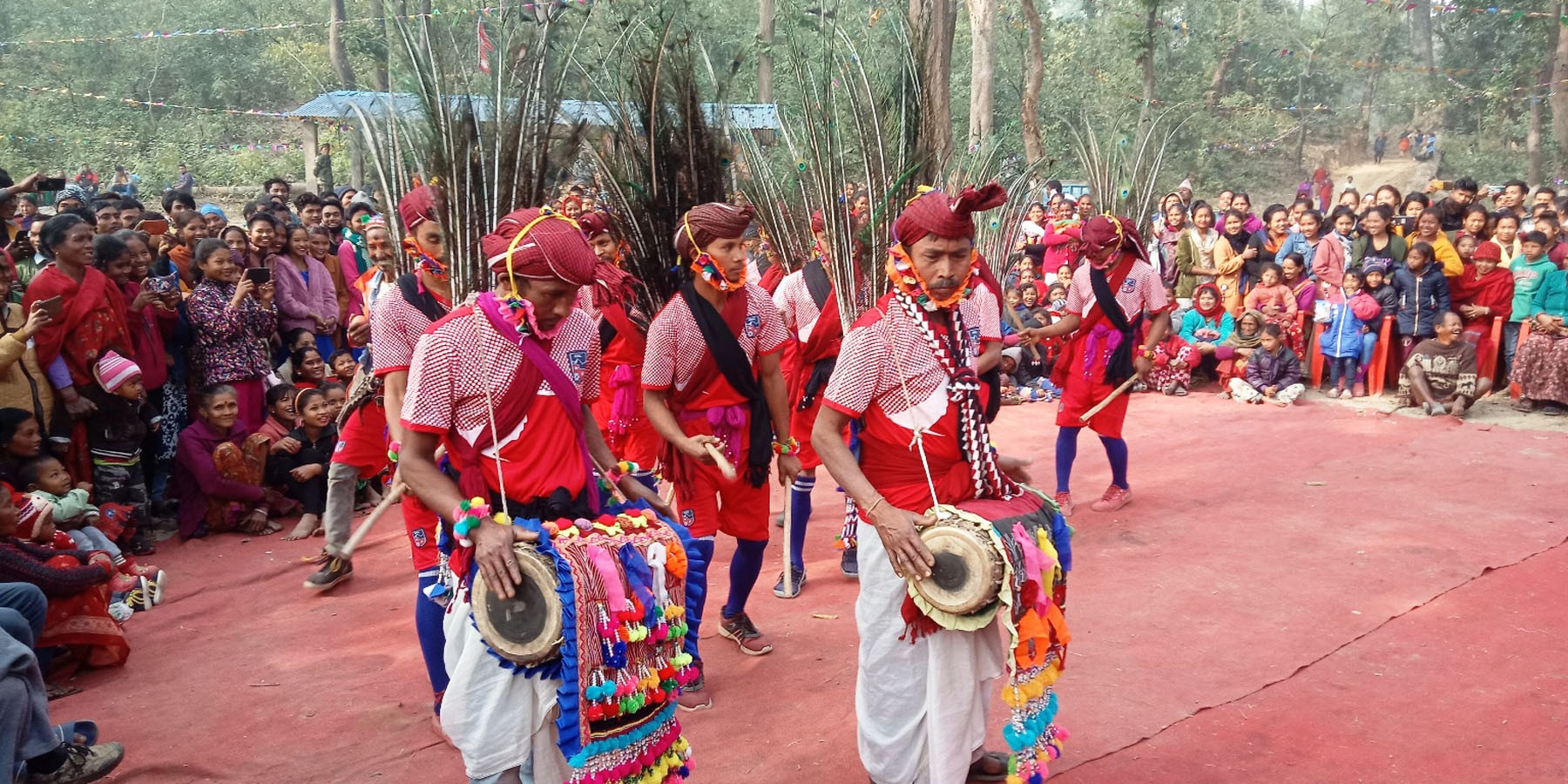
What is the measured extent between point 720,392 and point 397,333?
1344 millimetres

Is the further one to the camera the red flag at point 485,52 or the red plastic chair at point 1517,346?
the red plastic chair at point 1517,346

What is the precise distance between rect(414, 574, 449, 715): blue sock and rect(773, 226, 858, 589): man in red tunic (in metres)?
2.13

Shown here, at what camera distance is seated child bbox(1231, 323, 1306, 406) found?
1072 cm

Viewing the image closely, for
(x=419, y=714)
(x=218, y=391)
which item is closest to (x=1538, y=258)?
(x=419, y=714)

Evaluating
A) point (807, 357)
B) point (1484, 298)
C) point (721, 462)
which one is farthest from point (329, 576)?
point (1484, 298)

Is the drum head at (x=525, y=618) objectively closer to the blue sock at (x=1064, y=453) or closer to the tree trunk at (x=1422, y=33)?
the blue sock at (x=1064, y=453)

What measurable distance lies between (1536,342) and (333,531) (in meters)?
9.64

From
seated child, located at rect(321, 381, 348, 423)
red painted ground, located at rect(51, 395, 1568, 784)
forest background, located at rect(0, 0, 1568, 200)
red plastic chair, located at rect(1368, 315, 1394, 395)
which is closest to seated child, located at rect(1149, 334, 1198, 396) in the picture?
red plastic chair, located at rect(1368, 315, 1394, 395)

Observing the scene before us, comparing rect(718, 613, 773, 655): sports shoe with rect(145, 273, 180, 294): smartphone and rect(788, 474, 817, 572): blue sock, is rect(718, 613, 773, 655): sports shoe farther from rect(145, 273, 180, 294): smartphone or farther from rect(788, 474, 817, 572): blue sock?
rect(145, 273, 180, 294): smartphone

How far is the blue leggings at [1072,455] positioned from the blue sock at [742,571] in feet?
9.03

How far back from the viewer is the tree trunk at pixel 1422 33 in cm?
3584

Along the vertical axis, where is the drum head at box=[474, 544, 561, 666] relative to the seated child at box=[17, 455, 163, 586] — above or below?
above

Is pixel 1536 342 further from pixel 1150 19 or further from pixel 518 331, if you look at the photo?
pixel 1150 19

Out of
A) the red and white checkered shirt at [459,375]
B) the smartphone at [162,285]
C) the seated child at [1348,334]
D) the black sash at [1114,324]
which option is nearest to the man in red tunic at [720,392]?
the red and white checkered shirt at [459,375]
